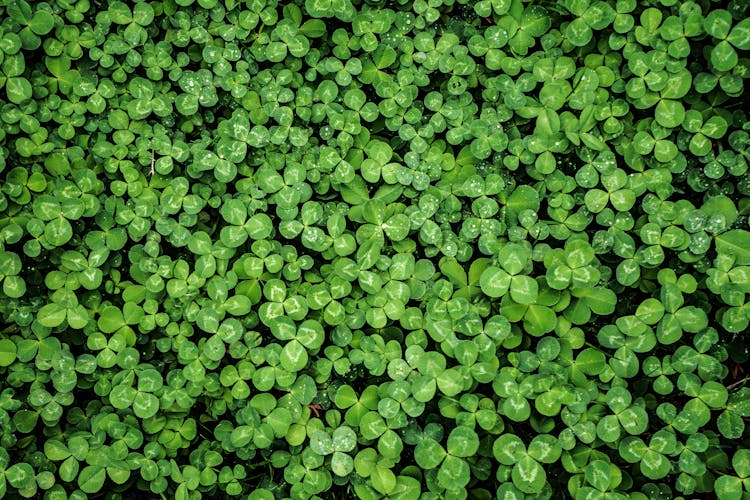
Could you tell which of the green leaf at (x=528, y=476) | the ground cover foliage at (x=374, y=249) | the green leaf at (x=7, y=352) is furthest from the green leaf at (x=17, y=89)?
the green leaf at (x=528, y=476)

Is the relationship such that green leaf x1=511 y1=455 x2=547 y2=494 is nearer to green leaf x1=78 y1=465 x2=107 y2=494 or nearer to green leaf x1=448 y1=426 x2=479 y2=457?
green leaf x1=448 y1=426 x2=479 y2=457

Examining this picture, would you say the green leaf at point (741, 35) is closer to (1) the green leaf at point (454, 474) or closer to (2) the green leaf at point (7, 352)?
(1) the green leaf at point (454, 474)

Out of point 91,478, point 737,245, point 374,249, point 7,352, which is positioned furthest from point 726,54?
point 7,352

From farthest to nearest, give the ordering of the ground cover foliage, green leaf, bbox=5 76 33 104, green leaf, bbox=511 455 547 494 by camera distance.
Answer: green leaf, bbox=5 76 33 104, the ground cover foliage, green leaf, bbox=511 455 547 494

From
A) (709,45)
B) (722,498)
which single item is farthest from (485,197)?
(722,498)

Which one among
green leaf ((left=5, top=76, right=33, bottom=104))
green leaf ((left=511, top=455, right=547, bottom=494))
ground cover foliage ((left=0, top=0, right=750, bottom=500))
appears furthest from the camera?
green leaf ((left=5, top=76, right=33, bottom=104))

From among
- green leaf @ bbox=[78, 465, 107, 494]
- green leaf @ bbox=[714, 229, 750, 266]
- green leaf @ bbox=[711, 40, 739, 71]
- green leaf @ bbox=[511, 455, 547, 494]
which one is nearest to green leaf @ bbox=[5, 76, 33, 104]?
green leaf @ bbox=[78, 465, 107, 494]

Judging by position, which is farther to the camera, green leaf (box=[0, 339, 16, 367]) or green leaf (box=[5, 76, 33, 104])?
green leaf (box=[5, 76, 33, 104])

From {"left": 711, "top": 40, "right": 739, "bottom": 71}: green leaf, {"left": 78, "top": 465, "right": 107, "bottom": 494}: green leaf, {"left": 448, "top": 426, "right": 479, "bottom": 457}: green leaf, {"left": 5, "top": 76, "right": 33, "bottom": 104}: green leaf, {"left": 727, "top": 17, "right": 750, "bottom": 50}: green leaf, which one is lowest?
{"left": 78, "top": 465, "right": 107, "bottom": 494}: green leaf
